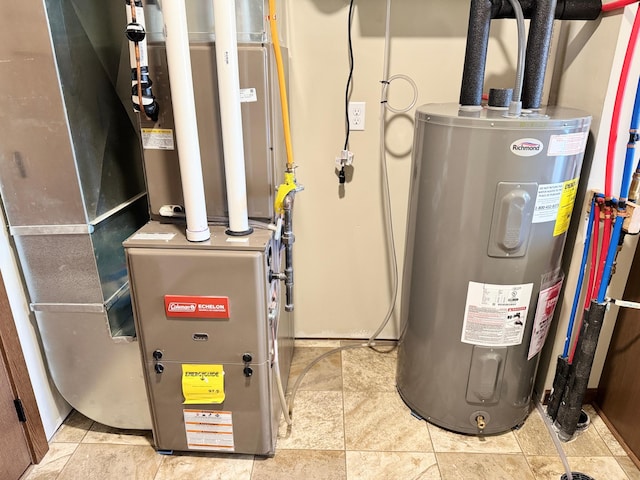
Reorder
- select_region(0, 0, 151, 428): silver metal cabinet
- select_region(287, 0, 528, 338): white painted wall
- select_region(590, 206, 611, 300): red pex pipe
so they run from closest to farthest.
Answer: select_region(0, 0, 151, 428): silver metal cabinet, select_region(590, 206, 611, 300): red pex pipe, select_region(287, 0, 528, 338): white painted wall

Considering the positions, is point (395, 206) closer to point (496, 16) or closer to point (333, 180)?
point (333, 180)

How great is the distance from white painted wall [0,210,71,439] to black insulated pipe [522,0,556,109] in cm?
180

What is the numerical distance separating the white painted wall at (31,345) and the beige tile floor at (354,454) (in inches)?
3.6

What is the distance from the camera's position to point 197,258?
4.49 feet

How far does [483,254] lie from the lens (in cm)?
152

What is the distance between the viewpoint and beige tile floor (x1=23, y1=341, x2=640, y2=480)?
161cm

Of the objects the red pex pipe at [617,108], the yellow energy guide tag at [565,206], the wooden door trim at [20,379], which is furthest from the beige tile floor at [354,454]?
the red pex pipe at [617,108]

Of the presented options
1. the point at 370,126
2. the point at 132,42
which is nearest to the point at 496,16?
the point at 370,126

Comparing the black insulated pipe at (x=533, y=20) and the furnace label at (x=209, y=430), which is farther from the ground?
the black insulated pipe at (x=533, y=20)

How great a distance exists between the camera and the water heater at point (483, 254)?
55.5 inches

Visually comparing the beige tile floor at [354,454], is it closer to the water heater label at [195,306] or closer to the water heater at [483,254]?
the water heater at [483,254]

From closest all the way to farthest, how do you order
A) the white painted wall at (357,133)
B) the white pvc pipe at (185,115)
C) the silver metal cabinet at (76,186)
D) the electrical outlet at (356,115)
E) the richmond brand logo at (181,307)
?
the white pvc pipe at (185,115), the silver metal cabinet at (76,186), the richmond brand logo at (181,307), the white painted wall at (357,133), the electrical outlet at (356,115)

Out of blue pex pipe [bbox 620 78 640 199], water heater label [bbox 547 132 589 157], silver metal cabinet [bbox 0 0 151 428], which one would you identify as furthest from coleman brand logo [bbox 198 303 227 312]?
blue pex pipe [bbox 620 78 640 199]

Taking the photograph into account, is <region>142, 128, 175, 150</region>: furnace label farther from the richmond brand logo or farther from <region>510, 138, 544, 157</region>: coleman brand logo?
<region>510, 138, 544, 157</region>: coleman brand logo
